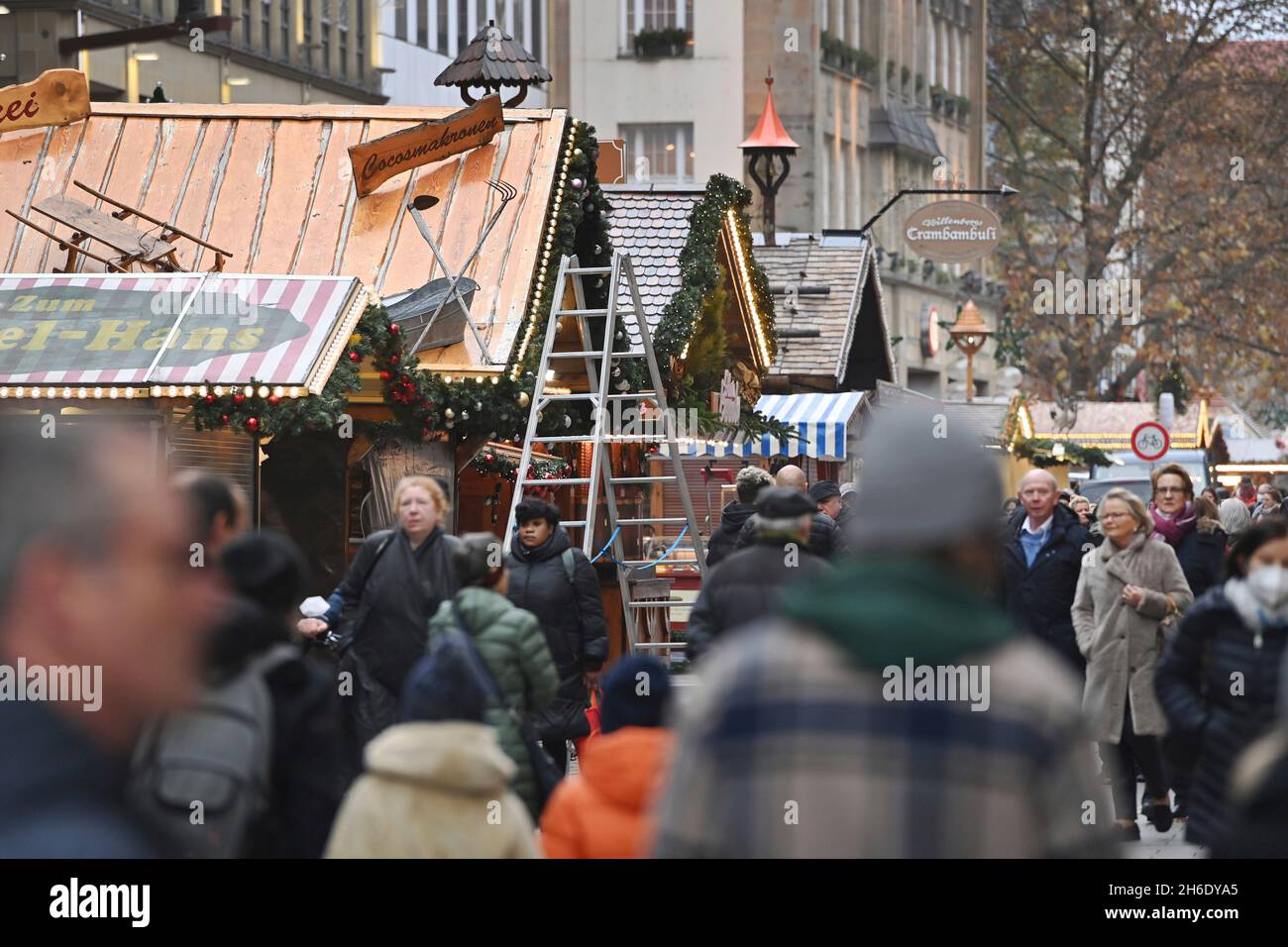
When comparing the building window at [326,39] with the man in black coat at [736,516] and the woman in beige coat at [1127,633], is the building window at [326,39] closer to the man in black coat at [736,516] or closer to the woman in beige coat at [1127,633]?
the man in black coat at [736,516]

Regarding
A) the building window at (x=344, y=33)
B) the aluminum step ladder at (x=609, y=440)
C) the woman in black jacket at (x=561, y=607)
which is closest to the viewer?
the woman in black jacket at (x=561, y=607)

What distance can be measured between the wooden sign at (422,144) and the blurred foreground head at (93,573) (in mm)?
15244

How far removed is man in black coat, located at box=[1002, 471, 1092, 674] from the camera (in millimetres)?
11875

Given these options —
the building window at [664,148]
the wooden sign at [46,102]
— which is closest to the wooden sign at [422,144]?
the wooden sign at [46,102]

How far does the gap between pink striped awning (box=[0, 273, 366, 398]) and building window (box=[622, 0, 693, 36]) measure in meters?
38.2

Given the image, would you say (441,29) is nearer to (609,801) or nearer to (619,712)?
(619,712)

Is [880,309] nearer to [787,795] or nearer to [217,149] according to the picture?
[217,149]

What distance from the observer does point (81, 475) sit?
3529mm

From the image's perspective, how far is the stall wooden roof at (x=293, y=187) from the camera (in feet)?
60.0

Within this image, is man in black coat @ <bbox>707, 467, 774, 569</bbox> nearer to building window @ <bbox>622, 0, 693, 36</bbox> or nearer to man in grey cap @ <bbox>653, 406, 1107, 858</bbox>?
man in grey cap @ <bbox>653, 406, 1107, 858</bbox>

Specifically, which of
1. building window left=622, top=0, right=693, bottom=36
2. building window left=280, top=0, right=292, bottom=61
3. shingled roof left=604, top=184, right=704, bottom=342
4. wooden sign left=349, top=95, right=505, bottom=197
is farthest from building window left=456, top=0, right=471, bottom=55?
wooden sign left=349, top=95, right=505, bottom=197

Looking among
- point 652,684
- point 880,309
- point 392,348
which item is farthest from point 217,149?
point 880,309
